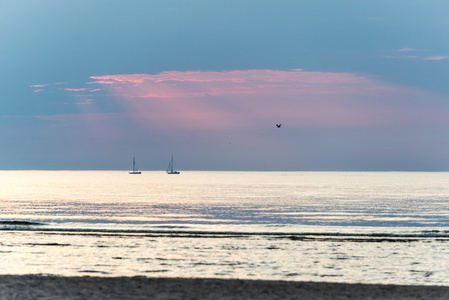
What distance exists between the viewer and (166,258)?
100ft

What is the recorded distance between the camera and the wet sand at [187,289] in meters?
19.5

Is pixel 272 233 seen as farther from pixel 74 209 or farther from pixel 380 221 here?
pixel 74 209

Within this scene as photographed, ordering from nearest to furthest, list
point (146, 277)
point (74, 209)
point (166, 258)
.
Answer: point (146, 277) → point (166, 258) → point (74, 209)

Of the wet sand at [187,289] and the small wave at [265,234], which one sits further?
the small wave at [265,234]

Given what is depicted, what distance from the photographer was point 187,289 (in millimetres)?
20828

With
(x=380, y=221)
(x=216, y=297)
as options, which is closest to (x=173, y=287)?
(x=216, y=297)

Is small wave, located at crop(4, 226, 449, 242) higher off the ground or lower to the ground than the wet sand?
lower

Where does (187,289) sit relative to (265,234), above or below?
above

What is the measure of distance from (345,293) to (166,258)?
1251 cm

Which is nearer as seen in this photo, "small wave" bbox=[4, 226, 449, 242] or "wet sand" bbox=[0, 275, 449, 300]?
"wet sand" bbox=[0, 275, 449, 300]

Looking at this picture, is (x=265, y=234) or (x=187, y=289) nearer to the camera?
(x=187, y=289)

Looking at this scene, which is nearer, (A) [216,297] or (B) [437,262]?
(A) [216,297]

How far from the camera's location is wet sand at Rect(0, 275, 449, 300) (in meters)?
19.5

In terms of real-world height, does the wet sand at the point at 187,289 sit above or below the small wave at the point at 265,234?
above
